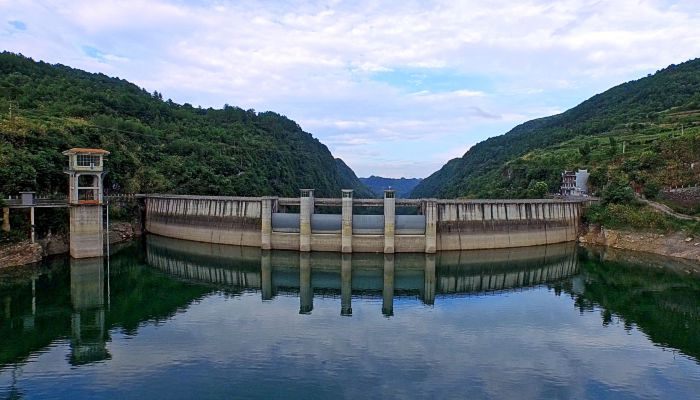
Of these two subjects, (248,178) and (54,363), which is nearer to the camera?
(54,363)

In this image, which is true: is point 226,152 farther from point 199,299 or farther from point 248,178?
point 199,299

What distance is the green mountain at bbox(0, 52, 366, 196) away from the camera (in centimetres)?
4528

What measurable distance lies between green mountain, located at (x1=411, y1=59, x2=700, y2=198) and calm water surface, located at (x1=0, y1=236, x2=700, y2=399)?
16206 mm

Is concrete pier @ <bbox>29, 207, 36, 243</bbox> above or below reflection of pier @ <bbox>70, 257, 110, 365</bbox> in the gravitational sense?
above

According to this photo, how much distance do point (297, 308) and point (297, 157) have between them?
90.8m

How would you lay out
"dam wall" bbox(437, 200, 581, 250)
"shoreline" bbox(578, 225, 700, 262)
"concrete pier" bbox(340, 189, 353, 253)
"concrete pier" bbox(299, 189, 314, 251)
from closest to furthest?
1. "shoreline" bbox(578, 225, 700, 262)
2. "concrete pier" bbox(340, 189, 353, 253)
3. "concrete pier" bbox(299, 189, 314, 251)
4. "dam wall" bbox(437, 200, 581, 250)

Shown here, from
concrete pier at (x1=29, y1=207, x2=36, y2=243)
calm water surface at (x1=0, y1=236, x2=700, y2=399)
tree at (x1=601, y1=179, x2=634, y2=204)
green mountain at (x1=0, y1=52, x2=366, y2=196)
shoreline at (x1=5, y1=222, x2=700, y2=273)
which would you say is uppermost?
green mountain at (x1=0, y1=52, x2=366, y2=196)

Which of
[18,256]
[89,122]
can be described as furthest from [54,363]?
[89,122]

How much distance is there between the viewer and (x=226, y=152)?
85.1 metres

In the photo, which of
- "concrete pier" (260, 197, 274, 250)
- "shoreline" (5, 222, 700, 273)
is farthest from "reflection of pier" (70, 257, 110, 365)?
"concrete pier" (260, 197, 274, 250)

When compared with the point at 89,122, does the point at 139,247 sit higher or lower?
lower

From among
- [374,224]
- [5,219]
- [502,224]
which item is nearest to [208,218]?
[374,224]

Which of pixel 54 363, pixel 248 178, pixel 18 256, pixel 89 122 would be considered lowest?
pixel 54 363

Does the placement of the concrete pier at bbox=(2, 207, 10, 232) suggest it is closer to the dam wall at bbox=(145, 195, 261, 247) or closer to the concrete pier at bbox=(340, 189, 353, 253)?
the dam wall at bbox=(145, 195, 261, 247)
